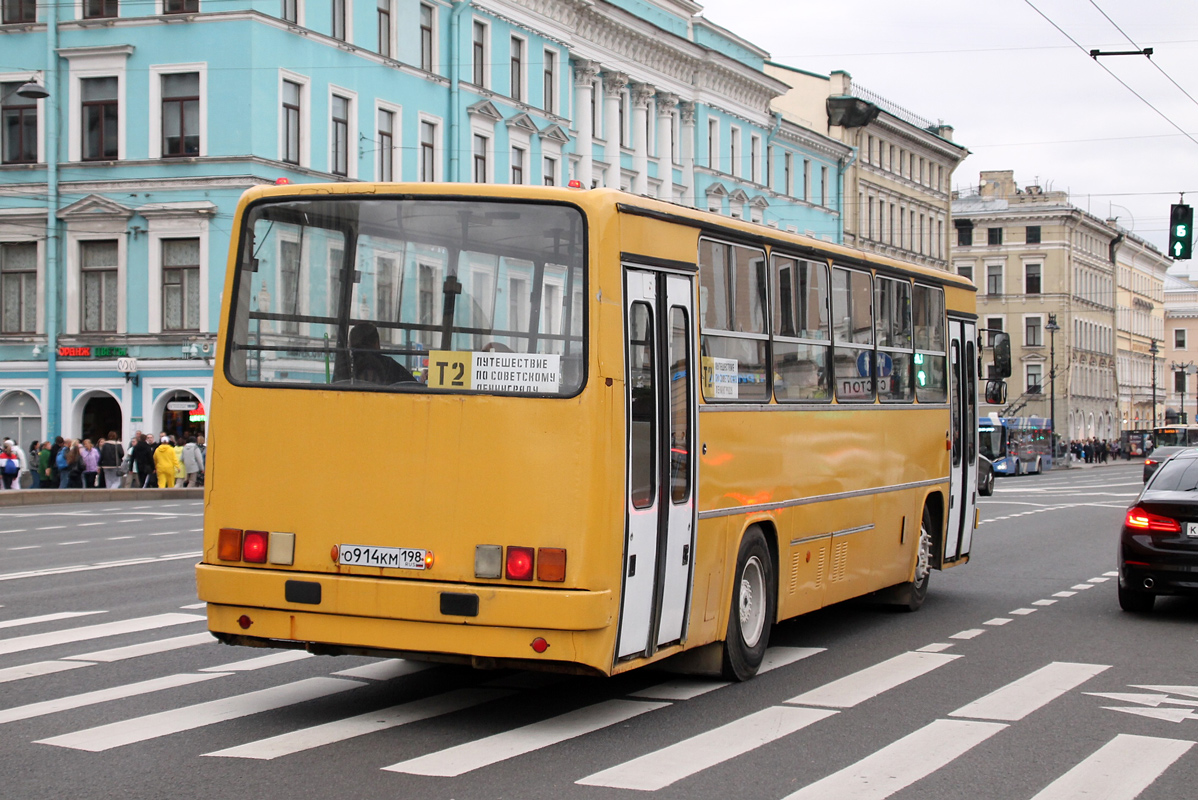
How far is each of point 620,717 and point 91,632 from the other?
5.04 metres

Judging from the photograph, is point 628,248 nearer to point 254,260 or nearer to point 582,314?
point 582,314

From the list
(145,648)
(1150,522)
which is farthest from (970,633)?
(145,648)

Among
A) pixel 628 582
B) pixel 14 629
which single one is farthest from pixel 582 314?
pixel 14 629

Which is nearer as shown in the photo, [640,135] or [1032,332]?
[640,135]

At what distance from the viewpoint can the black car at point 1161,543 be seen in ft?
43.8

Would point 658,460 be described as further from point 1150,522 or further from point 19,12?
point 19,12

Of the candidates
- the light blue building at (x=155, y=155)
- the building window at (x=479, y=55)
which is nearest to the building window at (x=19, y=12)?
the light blue building at (x=155, y=155)

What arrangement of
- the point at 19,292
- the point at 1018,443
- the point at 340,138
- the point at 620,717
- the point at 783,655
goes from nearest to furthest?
the point at 620,717
the point at 783,655
the point at 19,292
the point at 340,138
the point at 1018,443

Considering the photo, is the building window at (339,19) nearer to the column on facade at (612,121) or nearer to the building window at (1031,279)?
the column on facade at (612,121)

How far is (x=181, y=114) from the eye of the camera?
39.4 metres

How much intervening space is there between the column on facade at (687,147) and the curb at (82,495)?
26.7 m

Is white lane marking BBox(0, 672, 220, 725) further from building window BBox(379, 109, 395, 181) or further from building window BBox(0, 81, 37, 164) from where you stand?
building window BBox(0, 81, 37, 164)

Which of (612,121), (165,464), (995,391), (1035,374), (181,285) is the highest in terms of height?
(612,121)

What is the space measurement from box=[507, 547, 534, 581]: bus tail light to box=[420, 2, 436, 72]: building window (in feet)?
122
